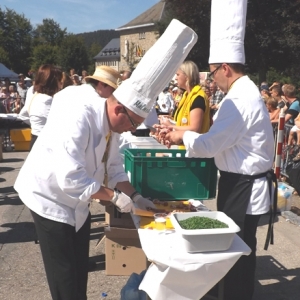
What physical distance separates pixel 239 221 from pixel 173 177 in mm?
560

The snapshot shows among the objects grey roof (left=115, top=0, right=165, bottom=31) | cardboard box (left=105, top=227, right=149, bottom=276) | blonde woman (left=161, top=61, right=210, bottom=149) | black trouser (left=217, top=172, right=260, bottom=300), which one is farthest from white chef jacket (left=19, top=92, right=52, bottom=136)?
grey roof (left=115, top=0, right=165, bottom=31)

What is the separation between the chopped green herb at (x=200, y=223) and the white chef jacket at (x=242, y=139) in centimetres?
45

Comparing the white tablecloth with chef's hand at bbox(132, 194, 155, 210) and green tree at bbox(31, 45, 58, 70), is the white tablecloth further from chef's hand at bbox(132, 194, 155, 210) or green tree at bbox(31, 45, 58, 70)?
green tree at bbox(31, 45, 58, 70)

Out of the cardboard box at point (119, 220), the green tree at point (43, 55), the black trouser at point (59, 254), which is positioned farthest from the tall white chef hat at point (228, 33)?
the green tree at point (43, 55)

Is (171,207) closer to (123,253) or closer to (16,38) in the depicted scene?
(123,253)

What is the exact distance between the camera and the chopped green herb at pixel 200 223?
2412mm

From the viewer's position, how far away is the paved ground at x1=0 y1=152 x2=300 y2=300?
12.2 ft

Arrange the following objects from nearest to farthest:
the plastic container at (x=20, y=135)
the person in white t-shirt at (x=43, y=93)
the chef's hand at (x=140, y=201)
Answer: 1. the chef's hand at (x=140, y=201)
2. the person in white t-shirt at (x=43, y=93)
3. the plastic container at (x=20, y=135)

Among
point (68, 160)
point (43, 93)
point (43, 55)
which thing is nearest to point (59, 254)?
point (68, 160)

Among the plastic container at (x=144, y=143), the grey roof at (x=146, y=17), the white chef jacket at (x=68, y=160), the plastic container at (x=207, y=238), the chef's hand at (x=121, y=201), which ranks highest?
the grey roof at (x=146, y=17)

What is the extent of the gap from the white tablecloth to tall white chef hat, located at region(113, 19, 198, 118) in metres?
0.75

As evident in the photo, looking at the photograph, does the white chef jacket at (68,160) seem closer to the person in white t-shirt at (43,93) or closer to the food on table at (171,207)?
the food on table at (171,207)

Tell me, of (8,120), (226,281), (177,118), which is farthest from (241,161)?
Result: (8,120)

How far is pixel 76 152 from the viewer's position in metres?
2.24
